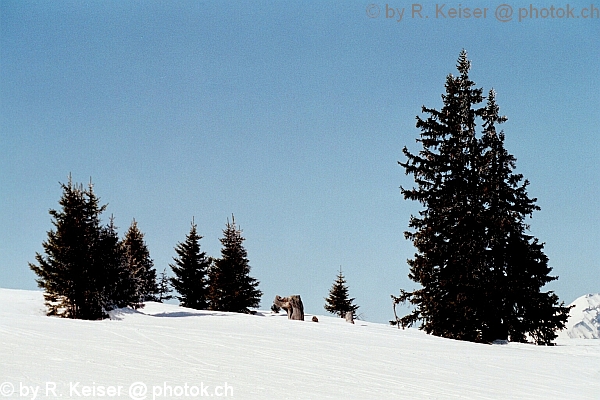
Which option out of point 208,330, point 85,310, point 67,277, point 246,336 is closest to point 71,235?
point 67,277

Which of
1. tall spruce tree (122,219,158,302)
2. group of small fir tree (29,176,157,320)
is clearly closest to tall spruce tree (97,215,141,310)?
group of small fir tree (29,176,157,320)

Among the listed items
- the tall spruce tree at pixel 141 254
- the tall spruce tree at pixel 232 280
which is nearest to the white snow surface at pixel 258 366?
the tall spruce tree at pixel 232 280

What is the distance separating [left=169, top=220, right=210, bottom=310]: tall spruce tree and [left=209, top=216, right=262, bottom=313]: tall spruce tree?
2.42 metres

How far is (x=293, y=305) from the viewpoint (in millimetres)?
24172

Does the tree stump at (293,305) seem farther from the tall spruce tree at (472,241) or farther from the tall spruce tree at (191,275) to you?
the tall spruce tree at (191,275)

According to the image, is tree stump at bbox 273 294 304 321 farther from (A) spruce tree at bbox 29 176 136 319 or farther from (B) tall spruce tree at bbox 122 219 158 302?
(B) tall spruce tree at bbox 122 219 158 302

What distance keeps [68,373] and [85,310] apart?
17765mm

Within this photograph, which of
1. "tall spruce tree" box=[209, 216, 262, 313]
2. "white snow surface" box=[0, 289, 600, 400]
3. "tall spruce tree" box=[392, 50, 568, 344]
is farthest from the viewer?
"tall spruce tree" box=[209, 216, 262, 313]

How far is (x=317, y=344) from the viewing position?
44.9ft

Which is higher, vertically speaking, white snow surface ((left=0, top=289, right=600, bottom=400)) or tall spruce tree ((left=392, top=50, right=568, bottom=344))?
tall spruce tree ((left=392, top=50, right=568, bottom=344))

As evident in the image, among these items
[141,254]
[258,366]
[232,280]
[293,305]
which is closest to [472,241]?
[293,305]

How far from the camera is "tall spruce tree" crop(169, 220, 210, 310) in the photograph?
4459cm

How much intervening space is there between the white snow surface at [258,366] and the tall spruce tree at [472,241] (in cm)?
707

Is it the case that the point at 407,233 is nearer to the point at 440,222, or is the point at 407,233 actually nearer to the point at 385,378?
the point at 440,222
